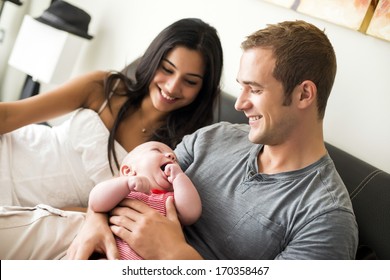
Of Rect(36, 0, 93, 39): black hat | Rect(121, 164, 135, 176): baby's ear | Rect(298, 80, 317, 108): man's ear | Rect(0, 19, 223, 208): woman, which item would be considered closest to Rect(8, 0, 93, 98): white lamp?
Rect(36, 0, 93, 39): black hat

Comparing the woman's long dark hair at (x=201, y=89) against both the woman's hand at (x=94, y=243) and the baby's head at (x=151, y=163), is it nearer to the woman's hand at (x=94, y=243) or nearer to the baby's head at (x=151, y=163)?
the baby's head at (x=151, y=163)

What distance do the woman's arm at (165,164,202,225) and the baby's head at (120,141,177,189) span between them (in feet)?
0.14

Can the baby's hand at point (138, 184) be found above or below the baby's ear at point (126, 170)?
above

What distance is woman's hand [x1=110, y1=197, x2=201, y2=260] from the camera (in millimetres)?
1145

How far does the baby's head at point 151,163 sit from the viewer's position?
4.28ft

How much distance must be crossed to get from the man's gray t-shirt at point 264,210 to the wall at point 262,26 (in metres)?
0.41

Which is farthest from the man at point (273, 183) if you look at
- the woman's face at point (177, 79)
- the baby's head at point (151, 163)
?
the woman's face at point (177, 79)

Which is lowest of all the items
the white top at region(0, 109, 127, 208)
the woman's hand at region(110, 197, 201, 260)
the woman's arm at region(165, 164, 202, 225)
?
the white top at region(0, 109, 127, 208)

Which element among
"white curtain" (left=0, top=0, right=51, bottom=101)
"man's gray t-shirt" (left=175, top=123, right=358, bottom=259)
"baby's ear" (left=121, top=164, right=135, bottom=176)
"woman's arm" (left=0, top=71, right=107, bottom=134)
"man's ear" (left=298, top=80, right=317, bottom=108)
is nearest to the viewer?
"man's gray t-shirt" (left=175, top=123, right=358, bottom=259)

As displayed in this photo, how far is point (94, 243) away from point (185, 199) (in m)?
0.29

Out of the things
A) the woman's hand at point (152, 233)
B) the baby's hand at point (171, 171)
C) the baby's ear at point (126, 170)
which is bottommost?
the woman's hand at point (152, 233)

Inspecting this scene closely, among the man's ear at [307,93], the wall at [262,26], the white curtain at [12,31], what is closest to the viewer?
the man's ear at [307,93]

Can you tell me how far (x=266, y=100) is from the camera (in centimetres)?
125

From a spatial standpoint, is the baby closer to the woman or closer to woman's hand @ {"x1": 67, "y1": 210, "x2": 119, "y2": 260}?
woman's hand @ {"x1": 67, "y1": 210, "x2": 119, "y2": 260}
